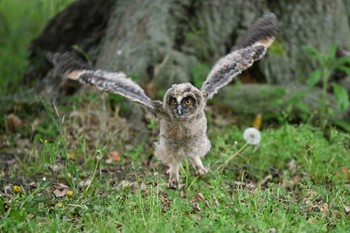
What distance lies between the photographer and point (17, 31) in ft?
39.4

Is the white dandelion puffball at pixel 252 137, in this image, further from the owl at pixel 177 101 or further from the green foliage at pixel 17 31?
the green foliage at pixel 17 31

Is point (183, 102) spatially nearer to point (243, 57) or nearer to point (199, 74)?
point (243, 57)

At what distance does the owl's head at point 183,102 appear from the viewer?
17.8 ft

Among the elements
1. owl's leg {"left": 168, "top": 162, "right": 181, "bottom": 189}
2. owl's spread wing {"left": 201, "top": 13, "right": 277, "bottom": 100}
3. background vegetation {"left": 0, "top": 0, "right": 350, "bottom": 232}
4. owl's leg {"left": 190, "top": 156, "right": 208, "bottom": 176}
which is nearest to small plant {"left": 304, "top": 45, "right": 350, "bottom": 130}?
background vegetation {"left": 0, "top": 0, "right": 350, "bottom": 232}

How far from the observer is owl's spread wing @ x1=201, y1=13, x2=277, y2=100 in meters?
6.01

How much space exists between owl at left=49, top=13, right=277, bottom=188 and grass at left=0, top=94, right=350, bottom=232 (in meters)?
0.28

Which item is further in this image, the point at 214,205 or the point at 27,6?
the point at 27,6

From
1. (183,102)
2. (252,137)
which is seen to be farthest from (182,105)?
(252,137)

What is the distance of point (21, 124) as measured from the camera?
8.05 m

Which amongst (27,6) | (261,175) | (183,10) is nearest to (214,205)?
(261,175)

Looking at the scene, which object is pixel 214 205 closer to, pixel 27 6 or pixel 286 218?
pixel 286 218

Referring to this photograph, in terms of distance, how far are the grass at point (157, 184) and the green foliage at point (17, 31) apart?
187cm

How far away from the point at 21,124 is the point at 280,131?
3168mm

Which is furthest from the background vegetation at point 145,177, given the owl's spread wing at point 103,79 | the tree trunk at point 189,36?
the tree trunk at point 189,36
